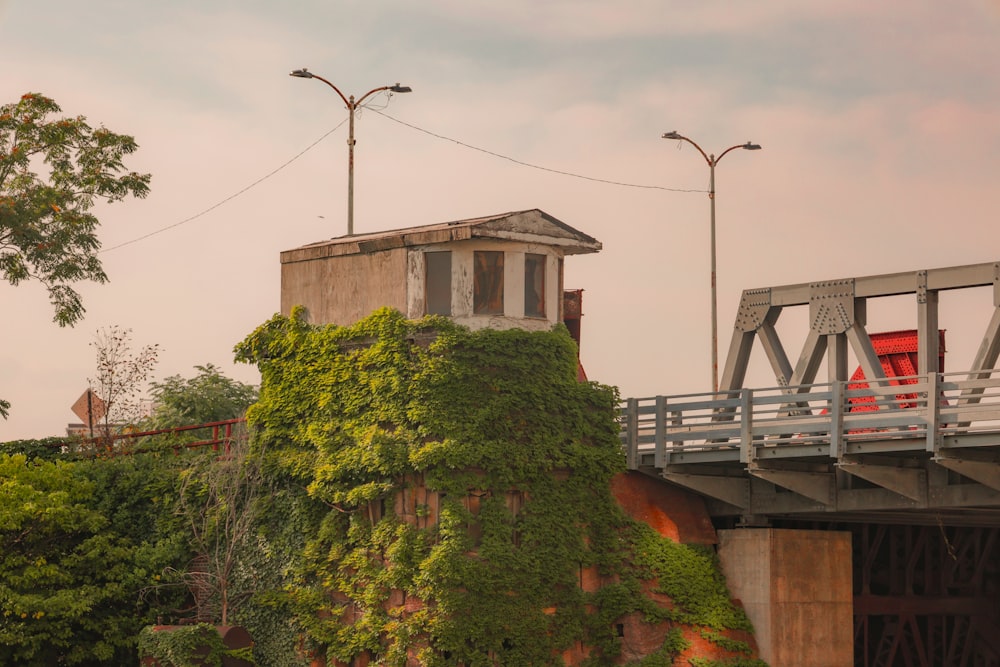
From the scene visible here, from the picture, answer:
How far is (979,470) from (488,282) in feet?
35.5

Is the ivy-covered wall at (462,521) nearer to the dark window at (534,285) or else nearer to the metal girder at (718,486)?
the dark window at (534,285)

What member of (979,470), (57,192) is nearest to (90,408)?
(57,192)

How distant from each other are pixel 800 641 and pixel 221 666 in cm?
1282

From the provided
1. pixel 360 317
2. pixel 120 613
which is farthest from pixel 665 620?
pixel 120 613

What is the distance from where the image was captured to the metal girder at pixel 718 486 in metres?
Result: 35.4

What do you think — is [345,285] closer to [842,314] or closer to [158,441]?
[158,441]

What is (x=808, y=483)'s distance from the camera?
34312 millimetres

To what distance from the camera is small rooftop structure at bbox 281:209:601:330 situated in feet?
112

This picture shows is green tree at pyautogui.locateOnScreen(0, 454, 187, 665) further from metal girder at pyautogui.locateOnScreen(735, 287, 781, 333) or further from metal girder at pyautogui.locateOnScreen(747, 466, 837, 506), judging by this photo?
metal girder at pyautogui.locateOnScreen(735, 287, 781, 333)

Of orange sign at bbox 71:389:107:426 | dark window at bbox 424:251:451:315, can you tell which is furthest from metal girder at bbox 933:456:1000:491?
orange sign at bbox 71:389:107:426

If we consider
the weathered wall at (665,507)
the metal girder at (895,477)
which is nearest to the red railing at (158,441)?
the weathered wall at (665,507)

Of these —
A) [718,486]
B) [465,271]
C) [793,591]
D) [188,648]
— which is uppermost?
[465,271]

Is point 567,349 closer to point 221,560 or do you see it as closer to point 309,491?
point 309,491

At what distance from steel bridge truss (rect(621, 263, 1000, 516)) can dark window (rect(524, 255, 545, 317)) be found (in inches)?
125
